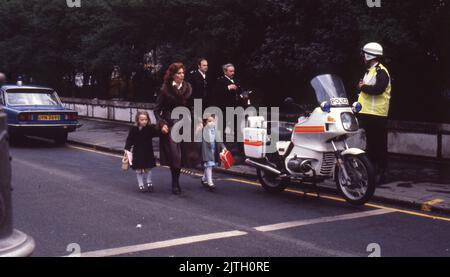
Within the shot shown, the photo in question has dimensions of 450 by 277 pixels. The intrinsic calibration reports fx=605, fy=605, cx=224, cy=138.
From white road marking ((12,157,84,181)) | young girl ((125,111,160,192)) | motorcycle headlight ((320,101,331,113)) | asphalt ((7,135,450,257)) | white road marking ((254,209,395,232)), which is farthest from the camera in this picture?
white road marking ((12,157,84,181))

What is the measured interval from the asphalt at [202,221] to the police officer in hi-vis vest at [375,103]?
48.6 inches

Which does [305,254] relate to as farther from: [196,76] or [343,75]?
[343,75]

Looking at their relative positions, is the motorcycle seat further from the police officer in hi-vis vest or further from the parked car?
the parked car

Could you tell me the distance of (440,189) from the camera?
9.10 m

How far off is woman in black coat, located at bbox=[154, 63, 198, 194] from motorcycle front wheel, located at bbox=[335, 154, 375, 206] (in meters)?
2.44

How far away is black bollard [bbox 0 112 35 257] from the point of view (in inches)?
124

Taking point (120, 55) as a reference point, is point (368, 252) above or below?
below

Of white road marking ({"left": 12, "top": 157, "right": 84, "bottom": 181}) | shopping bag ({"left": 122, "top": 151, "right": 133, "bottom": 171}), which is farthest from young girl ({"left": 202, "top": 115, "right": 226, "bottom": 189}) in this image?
white road marking ({"left": 12, "top": 157, "right": 84, "bottom": 181})

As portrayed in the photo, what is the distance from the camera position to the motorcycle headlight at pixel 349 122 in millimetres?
8227

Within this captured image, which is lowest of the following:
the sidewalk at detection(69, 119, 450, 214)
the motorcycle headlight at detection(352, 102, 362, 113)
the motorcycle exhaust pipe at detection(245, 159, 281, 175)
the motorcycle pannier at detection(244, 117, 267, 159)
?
the sidewalk at detection(69, 119, 450, 214)

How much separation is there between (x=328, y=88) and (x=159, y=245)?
367 centimetres

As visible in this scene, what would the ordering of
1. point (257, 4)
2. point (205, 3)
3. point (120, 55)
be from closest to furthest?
point (257, 4) → point (205, 3) → point (120, 55)
